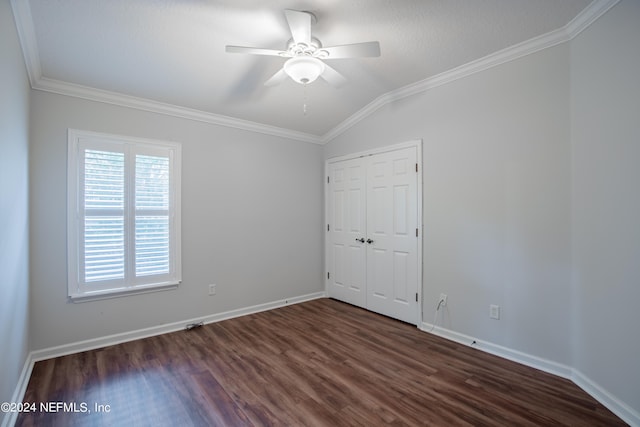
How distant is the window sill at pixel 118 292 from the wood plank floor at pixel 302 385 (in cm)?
51

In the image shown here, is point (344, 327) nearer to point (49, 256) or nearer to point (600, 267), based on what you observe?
point (600, 267)

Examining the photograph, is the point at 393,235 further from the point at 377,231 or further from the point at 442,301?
the point at 442,301

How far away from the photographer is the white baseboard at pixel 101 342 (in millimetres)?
2032

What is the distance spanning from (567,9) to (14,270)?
439cm

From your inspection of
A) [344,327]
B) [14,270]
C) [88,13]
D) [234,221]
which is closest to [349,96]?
[234,221]

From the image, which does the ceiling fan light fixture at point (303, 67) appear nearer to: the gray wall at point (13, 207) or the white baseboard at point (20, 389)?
the gray wall at point (13, 207)

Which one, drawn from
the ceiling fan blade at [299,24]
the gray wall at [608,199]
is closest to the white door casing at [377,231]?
the gray wall at [608,199]

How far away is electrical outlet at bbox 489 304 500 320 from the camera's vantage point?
2.70 metres

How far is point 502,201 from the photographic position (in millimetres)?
2676

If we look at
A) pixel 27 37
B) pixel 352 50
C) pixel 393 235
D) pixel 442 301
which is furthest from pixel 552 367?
pixel 27 37

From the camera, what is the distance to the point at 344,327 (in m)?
3.37

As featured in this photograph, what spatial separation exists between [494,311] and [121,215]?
3.88m

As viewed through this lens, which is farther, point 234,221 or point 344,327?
point 234,221

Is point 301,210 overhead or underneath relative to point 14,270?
overhead
